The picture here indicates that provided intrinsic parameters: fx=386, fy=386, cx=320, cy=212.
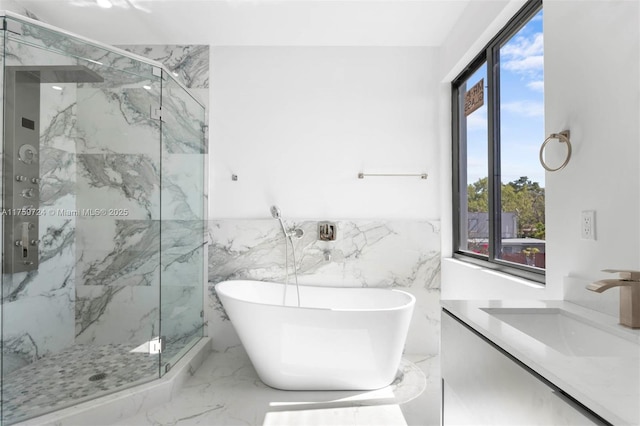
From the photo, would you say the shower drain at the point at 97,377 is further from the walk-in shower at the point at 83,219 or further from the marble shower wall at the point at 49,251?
the marble shower wall at the point at 49,251

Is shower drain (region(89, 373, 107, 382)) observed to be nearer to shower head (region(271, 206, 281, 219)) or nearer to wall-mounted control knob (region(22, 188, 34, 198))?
wall-mounted control knob (region(22, 188, 34, 198))

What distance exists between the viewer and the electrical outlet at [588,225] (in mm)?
1350

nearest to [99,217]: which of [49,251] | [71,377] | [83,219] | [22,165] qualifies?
[83,219]

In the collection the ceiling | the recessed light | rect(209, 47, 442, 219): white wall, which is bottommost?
rect(209, 47, 442, 219): white wall

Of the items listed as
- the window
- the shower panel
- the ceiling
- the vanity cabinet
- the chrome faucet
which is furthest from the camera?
the ceiling

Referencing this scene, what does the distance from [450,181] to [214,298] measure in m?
2.16

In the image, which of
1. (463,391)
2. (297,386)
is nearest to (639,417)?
(463,391)

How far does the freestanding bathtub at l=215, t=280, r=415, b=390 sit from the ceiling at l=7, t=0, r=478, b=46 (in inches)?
77.8

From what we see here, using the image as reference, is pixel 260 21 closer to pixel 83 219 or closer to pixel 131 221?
pixel 131 221

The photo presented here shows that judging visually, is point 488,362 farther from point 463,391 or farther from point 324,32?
point 324,32

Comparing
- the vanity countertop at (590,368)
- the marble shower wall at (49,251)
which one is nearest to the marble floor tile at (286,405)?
the marble shower wall at (49,251)

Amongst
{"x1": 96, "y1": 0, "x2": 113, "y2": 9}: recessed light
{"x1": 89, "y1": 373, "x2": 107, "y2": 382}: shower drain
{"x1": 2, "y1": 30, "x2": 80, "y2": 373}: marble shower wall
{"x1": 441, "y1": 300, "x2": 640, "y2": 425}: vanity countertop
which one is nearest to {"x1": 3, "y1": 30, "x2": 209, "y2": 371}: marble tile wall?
{"x1": 2, "y1": 30, "x2": 80, "y2": 373}: marble shower wall

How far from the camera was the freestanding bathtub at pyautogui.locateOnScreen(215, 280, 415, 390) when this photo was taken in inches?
88.9

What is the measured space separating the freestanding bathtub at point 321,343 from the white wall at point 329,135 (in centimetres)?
105
